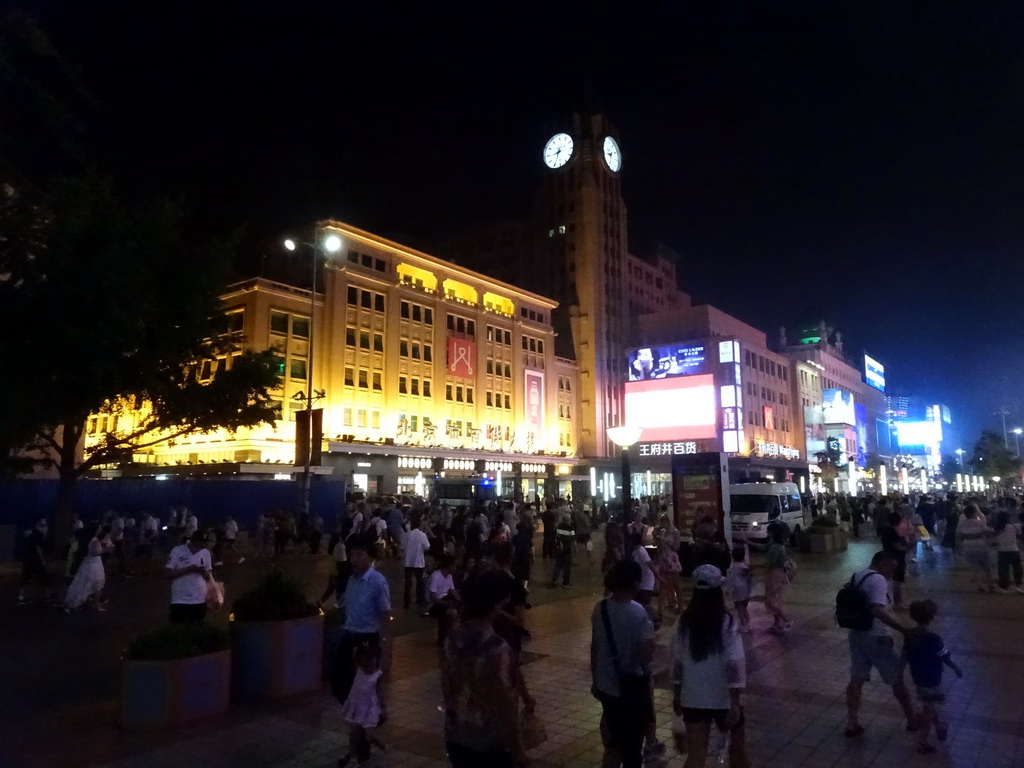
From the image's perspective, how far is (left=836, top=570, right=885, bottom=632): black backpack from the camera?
598cm

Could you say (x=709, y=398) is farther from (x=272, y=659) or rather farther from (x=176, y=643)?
(x=176, y=643)

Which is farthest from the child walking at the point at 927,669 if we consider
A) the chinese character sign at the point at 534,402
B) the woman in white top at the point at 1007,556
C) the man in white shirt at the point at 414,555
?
the chinese character sign at the point at 534,402

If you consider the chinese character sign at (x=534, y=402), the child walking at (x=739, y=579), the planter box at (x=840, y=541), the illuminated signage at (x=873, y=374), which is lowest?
the planter box at (x=840, y=541)

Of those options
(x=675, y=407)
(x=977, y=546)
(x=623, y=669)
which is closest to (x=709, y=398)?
(x=675, y=407)

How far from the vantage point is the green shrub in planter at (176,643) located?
641 centimetres

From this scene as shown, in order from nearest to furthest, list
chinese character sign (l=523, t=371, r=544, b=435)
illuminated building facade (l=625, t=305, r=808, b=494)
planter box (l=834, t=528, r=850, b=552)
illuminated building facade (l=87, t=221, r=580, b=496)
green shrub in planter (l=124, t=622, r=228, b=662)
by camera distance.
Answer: green shrub in planter (l=124, t=622, r=228, b=662), planter box (l=834, t=528, r=850, b=552), illuminated building facade (l=625, t=305, r=808, b=494), illuminated building facade (l=87, t=221, r=580, b=496), chinese character sign (l=523, t=371, r=544, b=435)

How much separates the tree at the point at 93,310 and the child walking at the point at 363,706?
4773 mm

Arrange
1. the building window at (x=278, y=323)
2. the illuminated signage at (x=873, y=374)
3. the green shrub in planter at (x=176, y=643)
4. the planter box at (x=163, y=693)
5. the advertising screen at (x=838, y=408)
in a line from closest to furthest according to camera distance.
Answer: the planter box at (x=163, y=693) < the green shrub in planter at (x=176, y=643) < the building window at (x=278, y=323) < the advertising screen at (x=838, y=408) < the illuminated signage at (x=873, y=374)

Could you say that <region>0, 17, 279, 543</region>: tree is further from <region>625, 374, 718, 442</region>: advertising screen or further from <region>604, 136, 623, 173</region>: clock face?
<region>604, 136, 623, 173</region>: clock face

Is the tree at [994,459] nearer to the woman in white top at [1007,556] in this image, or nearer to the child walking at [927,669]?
the woman in white top at [1007,556]

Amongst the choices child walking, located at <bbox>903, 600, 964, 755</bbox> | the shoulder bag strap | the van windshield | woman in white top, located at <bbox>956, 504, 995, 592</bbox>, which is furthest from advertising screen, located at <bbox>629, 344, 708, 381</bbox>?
the shoulder bag strap

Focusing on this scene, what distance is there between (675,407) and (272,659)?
1261 inches

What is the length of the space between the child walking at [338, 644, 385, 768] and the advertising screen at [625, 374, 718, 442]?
30490mm

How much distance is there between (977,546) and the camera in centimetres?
1403
